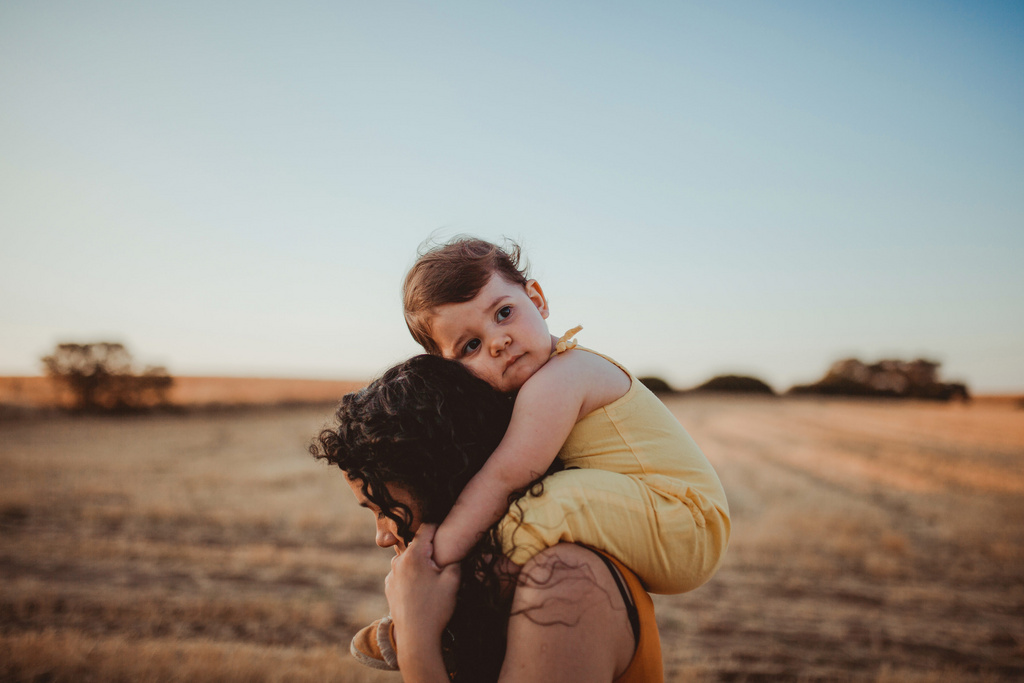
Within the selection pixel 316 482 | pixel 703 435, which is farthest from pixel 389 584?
pixel 703 435

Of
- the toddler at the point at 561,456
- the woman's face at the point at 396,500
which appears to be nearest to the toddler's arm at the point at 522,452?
the toddler at the point at 561,456

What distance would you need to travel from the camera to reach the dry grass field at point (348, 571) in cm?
597

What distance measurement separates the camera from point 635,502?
1548 millimetres

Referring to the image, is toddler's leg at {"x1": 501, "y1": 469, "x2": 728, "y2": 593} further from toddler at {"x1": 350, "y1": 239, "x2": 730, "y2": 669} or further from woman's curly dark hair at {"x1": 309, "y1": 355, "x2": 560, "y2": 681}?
woman's curly dark hair at {"x1": 309, "y1": 355, "x2": 560, "y2": 681}

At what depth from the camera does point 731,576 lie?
35.5 feet

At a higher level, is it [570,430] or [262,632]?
[570,430]

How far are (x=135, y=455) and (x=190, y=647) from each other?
2572cm

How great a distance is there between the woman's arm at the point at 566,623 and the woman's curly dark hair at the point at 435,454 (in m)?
0.14

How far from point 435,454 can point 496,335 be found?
528mm

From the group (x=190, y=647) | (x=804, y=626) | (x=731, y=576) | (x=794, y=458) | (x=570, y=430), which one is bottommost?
(x=794, y=458)

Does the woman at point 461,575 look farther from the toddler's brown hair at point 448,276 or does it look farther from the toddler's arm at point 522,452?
the toddler's brown hair at point 448,276

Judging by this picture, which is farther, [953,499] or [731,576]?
[953,499]

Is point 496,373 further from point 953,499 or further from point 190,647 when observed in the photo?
point 953,499

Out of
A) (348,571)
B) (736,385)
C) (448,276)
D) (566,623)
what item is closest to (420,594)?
(566,623)
